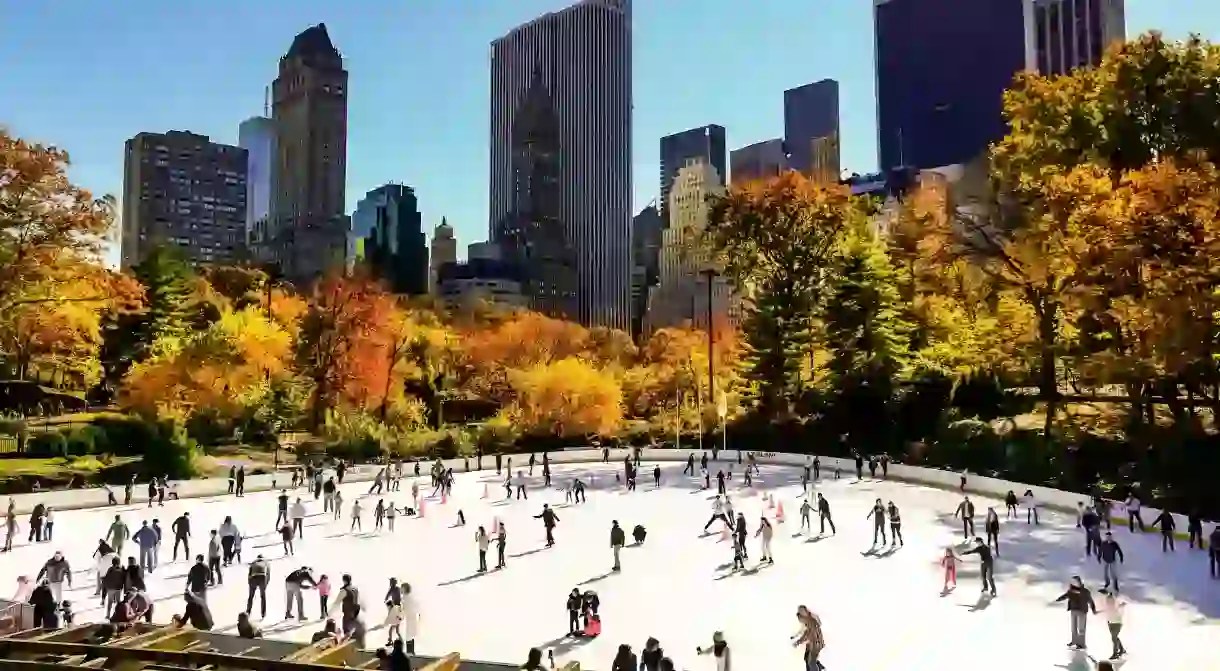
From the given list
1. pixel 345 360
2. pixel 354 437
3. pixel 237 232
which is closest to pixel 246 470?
pixel 354 437

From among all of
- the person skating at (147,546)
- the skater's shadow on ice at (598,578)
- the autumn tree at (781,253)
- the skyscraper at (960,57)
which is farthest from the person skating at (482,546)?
the skyscraper at (960,57)

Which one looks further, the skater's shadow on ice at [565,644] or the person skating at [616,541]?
Answer: the person skating at [616,541]

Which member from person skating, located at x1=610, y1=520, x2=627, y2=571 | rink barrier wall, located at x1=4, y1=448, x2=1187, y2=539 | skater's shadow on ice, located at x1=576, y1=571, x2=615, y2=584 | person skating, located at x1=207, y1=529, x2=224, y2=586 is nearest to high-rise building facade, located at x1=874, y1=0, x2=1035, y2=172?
rink barrier wall, located at x1=4, y1=448, x2=1187, y2=539

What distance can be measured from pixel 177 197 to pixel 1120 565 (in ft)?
674

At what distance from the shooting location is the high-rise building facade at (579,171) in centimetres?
18162

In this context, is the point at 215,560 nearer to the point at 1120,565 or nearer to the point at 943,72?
the point at 1120,565

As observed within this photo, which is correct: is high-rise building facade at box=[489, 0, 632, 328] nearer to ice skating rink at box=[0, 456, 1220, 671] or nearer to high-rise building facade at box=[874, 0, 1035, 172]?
high-rise building facade at box=[874, 0, 1035, 172]

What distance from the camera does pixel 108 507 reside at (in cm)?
2819

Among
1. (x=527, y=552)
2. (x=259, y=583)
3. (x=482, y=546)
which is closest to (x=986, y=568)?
(x=482, y=546)

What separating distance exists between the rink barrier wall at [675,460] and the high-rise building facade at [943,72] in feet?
431

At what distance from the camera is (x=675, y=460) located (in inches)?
1722

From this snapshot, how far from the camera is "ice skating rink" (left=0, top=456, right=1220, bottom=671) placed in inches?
529

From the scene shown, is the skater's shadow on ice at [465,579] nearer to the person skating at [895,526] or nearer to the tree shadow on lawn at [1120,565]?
the person skating at [895,526]

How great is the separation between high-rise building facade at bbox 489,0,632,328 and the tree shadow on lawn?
15642cm
